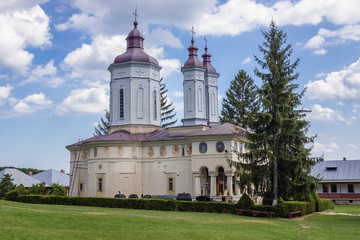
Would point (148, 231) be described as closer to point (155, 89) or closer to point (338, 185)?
point (155, 89)

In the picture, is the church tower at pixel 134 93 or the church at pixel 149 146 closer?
the church at pixel 149 146

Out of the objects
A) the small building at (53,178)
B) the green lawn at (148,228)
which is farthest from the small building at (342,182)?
the small building at (53,178)

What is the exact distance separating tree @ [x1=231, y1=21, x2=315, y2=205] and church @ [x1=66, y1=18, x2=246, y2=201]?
4.29 metres

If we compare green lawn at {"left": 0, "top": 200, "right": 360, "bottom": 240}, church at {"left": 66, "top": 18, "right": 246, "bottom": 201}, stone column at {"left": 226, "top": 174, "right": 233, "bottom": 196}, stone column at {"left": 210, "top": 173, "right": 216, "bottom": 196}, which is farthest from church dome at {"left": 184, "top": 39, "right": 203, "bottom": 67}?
green lawn at {"left": 0, "top": 200, "right": 360, "bottom": 240}

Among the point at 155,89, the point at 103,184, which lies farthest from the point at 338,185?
the point at 103,184

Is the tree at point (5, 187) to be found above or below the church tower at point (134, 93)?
below

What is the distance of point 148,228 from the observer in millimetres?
19547

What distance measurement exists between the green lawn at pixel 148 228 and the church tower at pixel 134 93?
2110 centimetres

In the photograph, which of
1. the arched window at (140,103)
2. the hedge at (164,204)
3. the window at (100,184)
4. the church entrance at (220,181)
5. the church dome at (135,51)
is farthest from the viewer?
the church dome at (135,51)

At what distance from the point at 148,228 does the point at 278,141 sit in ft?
46.1

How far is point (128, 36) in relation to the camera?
45.8m

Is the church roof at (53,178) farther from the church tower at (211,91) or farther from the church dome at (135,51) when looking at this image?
the church tower at (211,91)

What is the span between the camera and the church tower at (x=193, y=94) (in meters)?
42.1

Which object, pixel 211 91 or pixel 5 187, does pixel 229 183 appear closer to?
pixel 211 91
